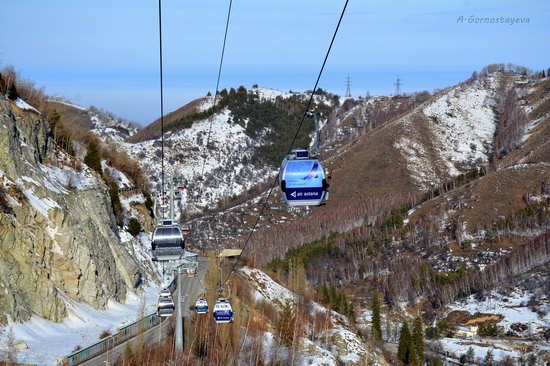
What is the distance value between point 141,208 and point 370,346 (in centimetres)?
3122

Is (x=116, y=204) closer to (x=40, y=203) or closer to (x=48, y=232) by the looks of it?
(x=40, y=203)

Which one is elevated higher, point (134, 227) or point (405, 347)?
point (134, 227)

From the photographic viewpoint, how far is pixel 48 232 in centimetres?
4878

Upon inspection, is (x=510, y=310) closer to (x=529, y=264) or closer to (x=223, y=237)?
(x=529, y=264)

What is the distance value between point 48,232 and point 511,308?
113442 millimetres

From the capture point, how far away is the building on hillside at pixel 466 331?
13359cm

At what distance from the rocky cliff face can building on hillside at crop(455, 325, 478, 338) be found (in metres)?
83.7

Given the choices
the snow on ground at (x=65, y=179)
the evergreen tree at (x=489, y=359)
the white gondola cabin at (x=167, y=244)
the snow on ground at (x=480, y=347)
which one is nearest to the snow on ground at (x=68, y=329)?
the white gondola cabin at (x=167, y=244)

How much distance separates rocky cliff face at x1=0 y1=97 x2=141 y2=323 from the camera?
42625mm

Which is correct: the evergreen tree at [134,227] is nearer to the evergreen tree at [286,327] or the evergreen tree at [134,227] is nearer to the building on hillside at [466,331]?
the evergreen tree at [286,327]

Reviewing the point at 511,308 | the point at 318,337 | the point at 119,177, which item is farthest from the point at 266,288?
the point at 511,308

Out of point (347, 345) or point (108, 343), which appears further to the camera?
point (347, 345)

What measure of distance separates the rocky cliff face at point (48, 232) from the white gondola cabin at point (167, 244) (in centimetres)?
1059

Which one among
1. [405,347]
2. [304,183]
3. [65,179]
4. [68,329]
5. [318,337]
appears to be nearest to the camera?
[304,183]
